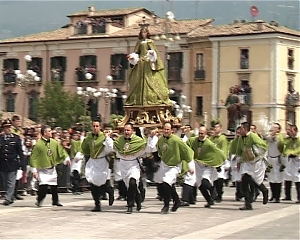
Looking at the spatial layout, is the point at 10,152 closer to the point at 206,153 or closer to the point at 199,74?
the point at 206,153

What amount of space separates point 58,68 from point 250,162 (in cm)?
4513

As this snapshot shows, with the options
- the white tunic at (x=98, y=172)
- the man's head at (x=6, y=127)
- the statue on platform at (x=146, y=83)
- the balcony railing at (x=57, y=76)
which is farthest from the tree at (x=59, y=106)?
the white tunic at (x=98, y=172)

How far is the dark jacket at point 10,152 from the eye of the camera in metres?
20.2

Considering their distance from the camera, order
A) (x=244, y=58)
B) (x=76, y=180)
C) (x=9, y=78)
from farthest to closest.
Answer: (x=9, y=78) < (x=244, y=58) < (x=76, y=180)

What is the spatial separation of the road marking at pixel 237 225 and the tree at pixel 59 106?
38.6m

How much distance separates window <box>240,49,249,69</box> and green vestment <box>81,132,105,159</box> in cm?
3963

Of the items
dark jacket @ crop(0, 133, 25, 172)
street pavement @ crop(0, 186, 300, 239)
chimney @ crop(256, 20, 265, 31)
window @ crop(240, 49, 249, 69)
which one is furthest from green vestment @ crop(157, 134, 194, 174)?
chimney @ crop(256, 20, 265, 31)

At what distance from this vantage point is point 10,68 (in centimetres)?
6525

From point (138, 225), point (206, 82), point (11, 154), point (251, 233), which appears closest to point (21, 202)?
point (11, 154)

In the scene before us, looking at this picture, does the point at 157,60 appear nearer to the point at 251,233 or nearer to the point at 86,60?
the point at 251,233

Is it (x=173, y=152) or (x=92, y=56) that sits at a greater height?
(x=92, y=56)

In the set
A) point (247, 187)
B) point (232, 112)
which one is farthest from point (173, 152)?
point (232, 112)

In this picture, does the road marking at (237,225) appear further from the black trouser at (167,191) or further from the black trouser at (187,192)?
the black trouser at (187,192)

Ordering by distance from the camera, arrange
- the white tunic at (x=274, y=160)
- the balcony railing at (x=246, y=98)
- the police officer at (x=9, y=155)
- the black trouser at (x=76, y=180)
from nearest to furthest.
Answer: the police officer at (x=9, y=155) → the white tunic at (x=274, y=160) → the black trouser at (x=76, y=180) → the balcony railing at (x=246, y=98)
